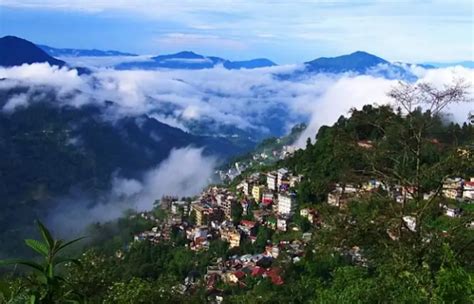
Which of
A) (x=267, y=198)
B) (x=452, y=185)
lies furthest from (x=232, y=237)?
(x=452, y=185)

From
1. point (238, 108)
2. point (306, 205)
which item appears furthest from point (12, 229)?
point (238, 108)

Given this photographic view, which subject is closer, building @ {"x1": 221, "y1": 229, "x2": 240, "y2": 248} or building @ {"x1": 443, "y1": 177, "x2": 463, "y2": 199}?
building @ {"x1": 443, "y1": 177, "x2": 463, "y2": 199}

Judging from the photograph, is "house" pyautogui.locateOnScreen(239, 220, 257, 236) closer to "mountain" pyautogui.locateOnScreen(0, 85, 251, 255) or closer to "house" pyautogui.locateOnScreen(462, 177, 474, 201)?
"house" pyautogui.locateOnScreen(462, 177, 474, 201)

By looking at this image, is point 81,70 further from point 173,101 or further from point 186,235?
point 186,235

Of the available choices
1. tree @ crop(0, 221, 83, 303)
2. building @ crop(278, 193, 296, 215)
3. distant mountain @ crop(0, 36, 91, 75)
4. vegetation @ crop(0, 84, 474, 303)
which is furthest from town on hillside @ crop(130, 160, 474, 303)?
distant mountain @ crop(0, 36, 91, 75)

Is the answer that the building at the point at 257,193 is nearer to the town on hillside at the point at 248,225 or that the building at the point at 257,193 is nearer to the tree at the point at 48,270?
the town on hillside at the point at 248,225

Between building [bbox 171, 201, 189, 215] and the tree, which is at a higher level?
the tree

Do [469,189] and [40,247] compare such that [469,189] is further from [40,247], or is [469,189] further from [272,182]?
[272,182]
